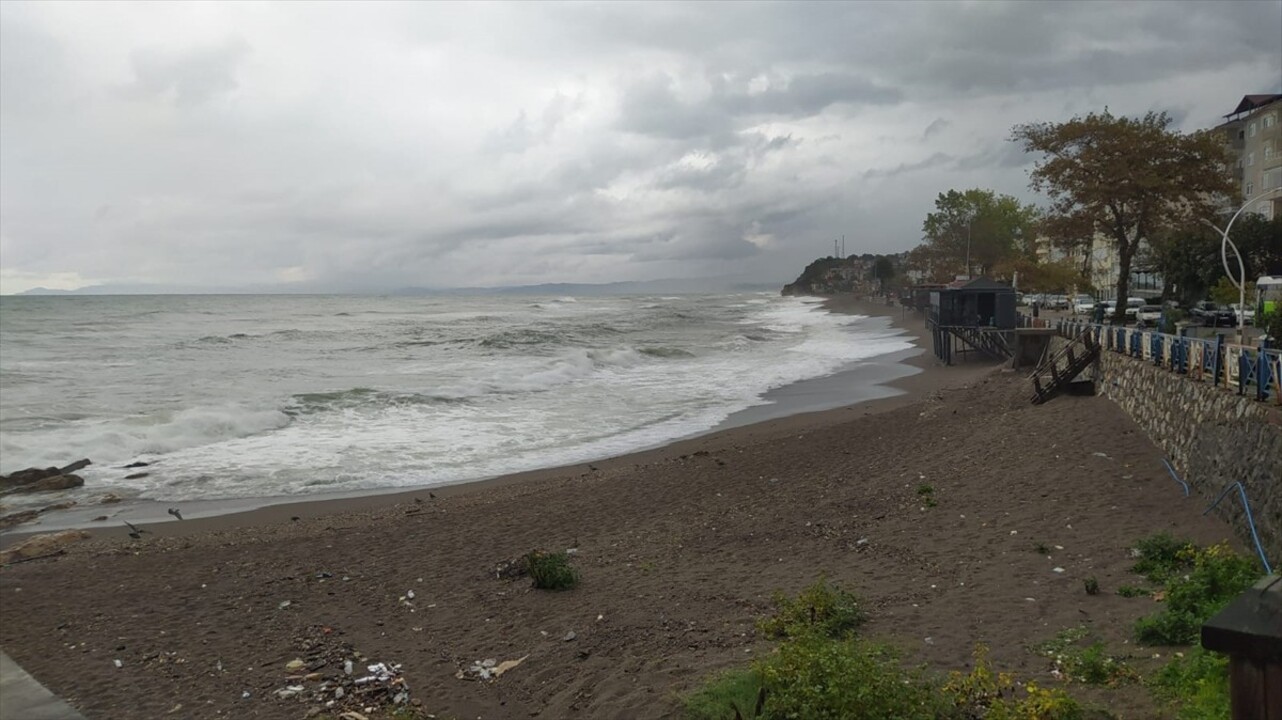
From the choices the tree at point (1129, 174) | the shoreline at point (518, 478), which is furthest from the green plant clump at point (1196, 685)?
the tree at point (1129, 174)

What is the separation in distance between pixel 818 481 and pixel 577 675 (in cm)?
779

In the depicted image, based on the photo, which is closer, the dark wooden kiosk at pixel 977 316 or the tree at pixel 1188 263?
the dark wooden kiosk at pixel 977 316

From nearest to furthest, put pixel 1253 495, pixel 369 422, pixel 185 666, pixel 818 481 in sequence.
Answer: pixel 185 666 < pixel 1253 495 < pixel 818 481 < pixel 369 422

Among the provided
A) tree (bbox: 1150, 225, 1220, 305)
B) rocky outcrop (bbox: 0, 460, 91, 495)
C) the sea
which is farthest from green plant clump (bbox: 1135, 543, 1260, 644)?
tree (bbox: 1150, 225, 1220, 305)

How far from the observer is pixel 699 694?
5637 millimetres

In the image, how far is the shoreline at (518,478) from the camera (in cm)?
1352

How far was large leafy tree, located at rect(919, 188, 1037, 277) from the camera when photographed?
76.9m

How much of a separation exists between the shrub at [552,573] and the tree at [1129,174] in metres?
25.9

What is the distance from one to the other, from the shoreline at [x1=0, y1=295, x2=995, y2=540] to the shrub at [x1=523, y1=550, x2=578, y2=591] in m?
6.08

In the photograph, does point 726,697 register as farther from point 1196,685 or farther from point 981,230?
point 981,230

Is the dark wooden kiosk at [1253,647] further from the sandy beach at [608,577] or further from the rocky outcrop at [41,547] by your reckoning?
the rocky outcrop at [41,547]

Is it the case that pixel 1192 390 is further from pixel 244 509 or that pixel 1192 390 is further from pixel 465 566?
pixel 244 509

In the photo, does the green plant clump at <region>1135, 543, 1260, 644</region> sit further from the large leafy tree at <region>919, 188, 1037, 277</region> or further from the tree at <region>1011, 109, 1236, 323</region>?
the large leafy tree at <region>919, 188, 1037, 277</region>

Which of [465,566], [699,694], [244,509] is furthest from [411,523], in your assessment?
[699,694]
